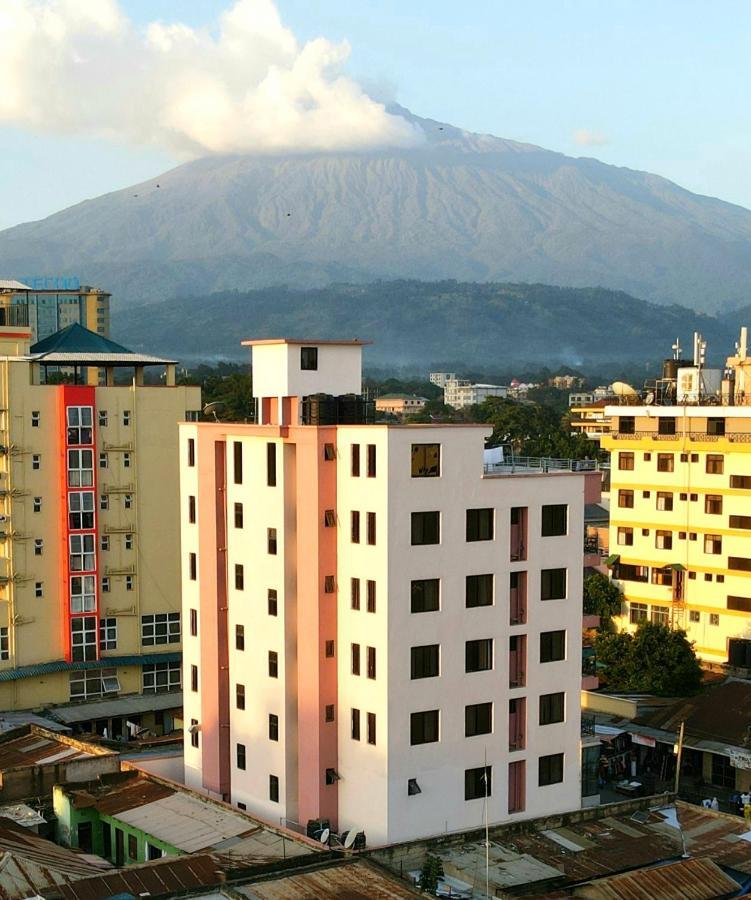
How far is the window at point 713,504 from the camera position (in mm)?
44438

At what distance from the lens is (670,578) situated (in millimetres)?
46250

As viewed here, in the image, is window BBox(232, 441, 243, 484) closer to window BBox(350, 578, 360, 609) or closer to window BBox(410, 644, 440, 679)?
window BBox(350, 578, 360, 609)

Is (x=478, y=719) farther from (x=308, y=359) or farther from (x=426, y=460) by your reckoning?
(x=308, y=359)

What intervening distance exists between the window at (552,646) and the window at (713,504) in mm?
17392

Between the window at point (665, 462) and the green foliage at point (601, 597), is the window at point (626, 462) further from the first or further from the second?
the green foliage at point (601, 597)

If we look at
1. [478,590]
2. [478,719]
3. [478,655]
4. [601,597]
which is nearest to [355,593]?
[478,590]

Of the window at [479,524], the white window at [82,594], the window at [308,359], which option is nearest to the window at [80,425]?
the white window at [82,594]

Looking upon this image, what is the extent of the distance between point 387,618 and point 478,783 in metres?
4.19

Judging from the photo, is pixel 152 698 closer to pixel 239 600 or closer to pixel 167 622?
pixel 167 622

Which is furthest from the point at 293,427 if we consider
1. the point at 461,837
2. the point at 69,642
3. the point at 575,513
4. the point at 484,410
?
the point at 484,410

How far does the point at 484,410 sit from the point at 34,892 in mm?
108603

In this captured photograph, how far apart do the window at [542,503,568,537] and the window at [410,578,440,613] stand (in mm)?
2970

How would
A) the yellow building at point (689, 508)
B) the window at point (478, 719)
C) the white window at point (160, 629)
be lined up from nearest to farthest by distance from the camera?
the window at point (478, 719) → the yellow building at point (689, 508) → the white window at point (160, 629)

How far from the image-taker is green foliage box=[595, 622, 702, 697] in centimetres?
4066
